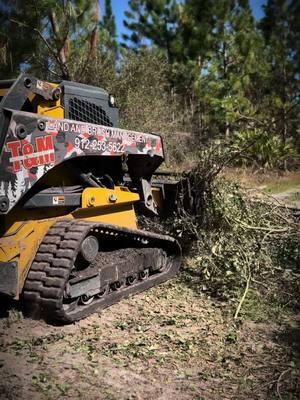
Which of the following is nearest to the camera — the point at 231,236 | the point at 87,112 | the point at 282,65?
the point at 87,112

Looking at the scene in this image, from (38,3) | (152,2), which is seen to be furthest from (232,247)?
(152,2)

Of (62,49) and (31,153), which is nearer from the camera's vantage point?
(31,153)

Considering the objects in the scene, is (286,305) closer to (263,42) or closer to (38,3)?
(38,3)

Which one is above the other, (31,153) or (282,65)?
(282,65)

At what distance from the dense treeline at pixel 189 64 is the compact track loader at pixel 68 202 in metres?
7.09

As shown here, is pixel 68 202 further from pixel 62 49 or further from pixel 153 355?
pixel 62 49

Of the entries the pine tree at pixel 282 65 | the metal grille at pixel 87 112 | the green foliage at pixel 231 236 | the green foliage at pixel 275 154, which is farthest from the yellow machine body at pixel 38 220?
the pine tree at pixel 282 65

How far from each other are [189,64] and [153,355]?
1527 cm

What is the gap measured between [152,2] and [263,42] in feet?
15.2

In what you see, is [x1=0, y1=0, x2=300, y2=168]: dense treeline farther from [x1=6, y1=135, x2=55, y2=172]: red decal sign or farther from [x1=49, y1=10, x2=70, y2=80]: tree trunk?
[x1=6, y1=135, x2=55, y2=172]: red decal sign

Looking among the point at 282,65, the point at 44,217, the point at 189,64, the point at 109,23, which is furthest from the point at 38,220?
the point at 109,23

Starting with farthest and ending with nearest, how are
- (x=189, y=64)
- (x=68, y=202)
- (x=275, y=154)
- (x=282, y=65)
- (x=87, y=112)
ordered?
(x=189, y=64) → (x=282, y=65) → (x=275, y=154) → (x=87, y=112) → (x=68, y=202)

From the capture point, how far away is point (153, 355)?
405 cm

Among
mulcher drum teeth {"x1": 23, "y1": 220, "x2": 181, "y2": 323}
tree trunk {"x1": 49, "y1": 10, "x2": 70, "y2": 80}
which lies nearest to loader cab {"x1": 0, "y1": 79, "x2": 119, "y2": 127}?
mulcher drum teeth {"x1": 23, "y1": 220, "x2": 181, "y2": 323}
